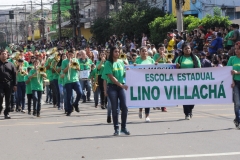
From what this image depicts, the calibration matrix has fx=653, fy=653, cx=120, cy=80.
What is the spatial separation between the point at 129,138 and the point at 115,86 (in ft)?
3.65

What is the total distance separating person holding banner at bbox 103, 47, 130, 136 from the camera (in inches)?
510

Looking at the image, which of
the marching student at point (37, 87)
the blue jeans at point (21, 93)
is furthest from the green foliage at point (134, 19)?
the marching student at point (37, 87)

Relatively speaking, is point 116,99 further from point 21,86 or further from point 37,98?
point 21,86

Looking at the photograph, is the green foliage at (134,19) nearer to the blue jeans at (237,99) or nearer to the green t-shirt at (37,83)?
the green t-shirt at (37,83)

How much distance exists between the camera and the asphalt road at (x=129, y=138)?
34.8 ft

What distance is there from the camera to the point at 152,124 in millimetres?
15102

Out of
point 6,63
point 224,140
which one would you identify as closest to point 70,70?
point 6,63

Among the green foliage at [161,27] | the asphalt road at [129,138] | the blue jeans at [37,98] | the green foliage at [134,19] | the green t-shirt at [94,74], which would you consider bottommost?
the asphalt road at [129,138]

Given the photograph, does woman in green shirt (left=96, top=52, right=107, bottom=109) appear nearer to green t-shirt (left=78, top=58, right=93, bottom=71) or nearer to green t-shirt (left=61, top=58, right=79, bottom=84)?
green t-shirt (left=78, top=58, right=93, bottom=71)

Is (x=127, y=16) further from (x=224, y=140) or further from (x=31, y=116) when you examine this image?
(x=224, y=140)

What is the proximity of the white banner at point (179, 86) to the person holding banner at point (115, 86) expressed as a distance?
0.99 metres

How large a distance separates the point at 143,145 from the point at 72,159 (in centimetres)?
175

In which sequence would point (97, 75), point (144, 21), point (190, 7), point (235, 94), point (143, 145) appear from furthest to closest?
point (190, 7)
point (144, 21)
point (97, 75)
point (235, 94)
point (143, 145)

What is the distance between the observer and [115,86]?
513 inches
